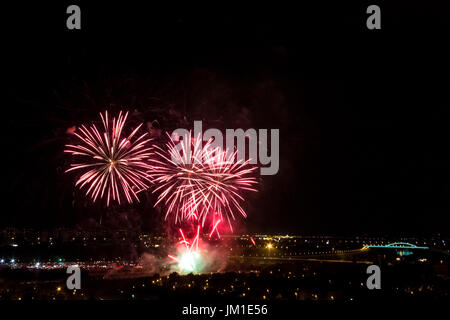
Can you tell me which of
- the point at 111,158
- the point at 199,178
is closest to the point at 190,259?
the point at 199,178

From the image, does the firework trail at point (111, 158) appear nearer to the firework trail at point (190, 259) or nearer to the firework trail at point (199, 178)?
the firework trail at point (199, 178)

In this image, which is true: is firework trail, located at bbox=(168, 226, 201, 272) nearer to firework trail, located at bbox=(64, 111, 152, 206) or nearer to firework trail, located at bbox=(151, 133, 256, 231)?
firework trail, located at bbox=(151, 133, 256, 231)

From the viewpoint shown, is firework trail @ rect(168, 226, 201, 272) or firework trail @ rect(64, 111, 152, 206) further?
firework trail @ rect(168, 226, 201, 272)

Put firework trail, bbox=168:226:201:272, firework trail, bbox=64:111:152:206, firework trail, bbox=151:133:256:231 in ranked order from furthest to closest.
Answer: firework trail, bbox=168:226:201:272, firework trail, bbox=151:133:256:231, firework trail, bbox=64:111:152:206

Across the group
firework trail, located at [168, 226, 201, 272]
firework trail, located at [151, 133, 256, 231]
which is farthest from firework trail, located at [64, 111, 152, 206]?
firework trail, located at [168, 226, 201, 272]

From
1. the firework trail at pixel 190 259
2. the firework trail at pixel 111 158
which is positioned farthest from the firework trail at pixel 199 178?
the firework trail at pixel 190 259

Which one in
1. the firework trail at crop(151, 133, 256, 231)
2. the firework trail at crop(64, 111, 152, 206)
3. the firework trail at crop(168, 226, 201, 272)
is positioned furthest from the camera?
the firework trail at crop(168, 226, 201, 272)
